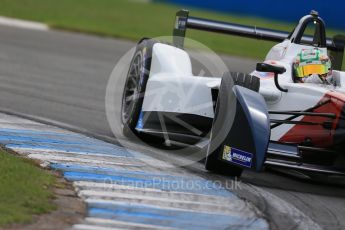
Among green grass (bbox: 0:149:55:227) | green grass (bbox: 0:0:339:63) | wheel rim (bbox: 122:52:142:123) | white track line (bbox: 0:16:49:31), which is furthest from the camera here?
green grass (bbox: 0:0:339:63)

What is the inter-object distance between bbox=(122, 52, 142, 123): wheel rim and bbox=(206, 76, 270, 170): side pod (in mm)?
1679

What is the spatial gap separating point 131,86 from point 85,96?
2.74 metres

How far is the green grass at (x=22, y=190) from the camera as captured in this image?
18.6 feet

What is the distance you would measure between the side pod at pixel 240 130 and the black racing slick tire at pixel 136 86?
4.47 feet

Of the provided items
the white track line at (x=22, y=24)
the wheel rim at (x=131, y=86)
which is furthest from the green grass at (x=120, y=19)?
the wheel rim at (x=131, y=86)

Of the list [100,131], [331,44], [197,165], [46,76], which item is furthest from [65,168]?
[46,76]

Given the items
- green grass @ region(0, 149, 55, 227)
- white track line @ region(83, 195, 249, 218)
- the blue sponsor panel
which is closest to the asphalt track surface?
white track line @ region(83, 195, 249, 218)

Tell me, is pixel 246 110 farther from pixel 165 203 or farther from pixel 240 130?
pixel 165 203

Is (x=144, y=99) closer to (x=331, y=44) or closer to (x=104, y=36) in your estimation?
(x=331, y=44)

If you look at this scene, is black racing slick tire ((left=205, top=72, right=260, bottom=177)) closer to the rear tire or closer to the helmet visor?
the rear tire

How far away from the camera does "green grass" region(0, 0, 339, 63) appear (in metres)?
24.0

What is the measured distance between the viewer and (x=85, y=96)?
1245cm

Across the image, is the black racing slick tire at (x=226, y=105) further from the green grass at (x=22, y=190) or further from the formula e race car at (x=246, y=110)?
the green grass at (x=22, y=190)

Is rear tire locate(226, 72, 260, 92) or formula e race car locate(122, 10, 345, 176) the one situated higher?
rear tire locate(226, 72, 260, 92)
